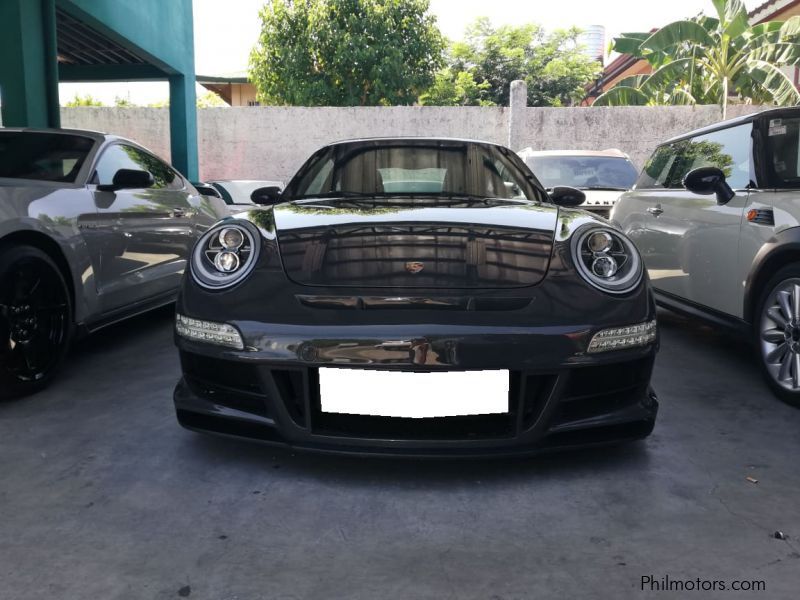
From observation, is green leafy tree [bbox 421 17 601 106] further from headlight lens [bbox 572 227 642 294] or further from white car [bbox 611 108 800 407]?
headlight lens [bbox 572 227 642 294]

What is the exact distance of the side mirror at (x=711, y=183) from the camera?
3.96 meters

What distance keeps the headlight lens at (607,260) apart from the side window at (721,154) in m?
1.57

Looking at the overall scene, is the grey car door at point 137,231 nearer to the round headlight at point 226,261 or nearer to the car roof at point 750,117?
the round headlight at point 226,261

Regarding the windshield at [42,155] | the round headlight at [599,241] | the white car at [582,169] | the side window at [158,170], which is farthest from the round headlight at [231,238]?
the white car at [582,169]

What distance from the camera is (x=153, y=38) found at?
1125cm

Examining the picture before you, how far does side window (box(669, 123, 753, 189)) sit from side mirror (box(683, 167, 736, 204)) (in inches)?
3.0

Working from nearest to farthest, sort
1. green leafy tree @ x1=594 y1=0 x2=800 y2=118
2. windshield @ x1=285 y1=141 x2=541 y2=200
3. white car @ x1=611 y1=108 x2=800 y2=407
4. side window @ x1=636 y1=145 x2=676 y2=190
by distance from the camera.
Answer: white car @ x1=611 y1=108 x2=800 y2=407, windshield @ x1=285 y1=141 x2=541 y2=200, side window @ x1=636 y1=145 x2=676 y2=190, green leafy tree @ x1=594 y1=0 x2=800 y2=118

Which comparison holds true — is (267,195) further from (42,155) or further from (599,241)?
(599,241)

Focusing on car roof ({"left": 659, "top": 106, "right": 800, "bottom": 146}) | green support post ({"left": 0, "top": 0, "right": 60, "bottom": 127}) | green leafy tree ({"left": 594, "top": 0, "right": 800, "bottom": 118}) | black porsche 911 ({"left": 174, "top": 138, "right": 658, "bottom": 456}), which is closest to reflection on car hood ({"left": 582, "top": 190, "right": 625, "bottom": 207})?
car roof ({"left": 659, "top": 106, "right": 800, "bottom": 146})

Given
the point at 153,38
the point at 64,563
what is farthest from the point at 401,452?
the point at 153,38

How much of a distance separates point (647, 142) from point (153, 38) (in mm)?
10611

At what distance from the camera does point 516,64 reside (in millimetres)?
35656

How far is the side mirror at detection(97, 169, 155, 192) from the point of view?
4.21m

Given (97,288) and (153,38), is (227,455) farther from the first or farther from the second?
(153,38)
